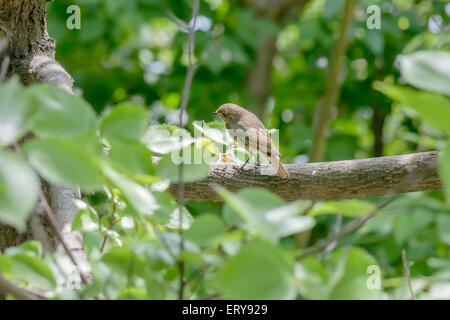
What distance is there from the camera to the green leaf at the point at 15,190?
1.73 feet

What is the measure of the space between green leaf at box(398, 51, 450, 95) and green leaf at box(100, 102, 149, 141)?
306 mm

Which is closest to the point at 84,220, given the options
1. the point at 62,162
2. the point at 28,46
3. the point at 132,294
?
the point at 132,294

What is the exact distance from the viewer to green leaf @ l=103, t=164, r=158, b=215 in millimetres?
650

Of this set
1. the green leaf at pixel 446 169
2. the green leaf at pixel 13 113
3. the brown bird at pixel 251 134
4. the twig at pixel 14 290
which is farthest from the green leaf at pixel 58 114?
the brown bird at pixel 251 134

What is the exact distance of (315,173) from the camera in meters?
1.99

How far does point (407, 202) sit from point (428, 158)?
1.41 meters

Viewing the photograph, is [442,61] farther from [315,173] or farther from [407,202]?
[407,202]

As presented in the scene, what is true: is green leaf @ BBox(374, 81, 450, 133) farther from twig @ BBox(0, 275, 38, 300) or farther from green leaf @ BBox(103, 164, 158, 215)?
twig @ BBox(0, 275, 38, 300)

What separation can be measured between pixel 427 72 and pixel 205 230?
0.98 feet

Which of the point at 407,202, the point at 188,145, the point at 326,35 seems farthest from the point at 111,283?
the point at 326,35

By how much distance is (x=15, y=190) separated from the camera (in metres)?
0.53

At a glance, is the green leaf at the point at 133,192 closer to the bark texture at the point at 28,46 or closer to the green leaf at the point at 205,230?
the green leaf at the point at 205,230

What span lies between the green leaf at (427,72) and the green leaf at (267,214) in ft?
0.53

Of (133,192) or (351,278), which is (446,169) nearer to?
(351,278)
